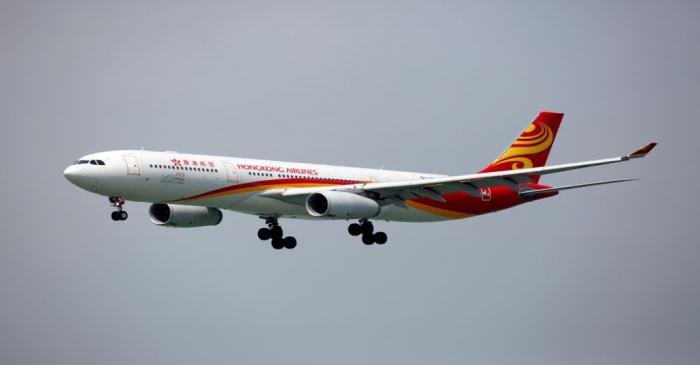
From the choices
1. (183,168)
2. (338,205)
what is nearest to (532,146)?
(338,205)

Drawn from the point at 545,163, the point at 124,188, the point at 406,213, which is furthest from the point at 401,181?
the point at 124,188

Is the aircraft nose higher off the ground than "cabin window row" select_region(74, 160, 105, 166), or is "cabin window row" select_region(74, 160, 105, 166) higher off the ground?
"cabin window row" select_region(74, 160, 105, 166)

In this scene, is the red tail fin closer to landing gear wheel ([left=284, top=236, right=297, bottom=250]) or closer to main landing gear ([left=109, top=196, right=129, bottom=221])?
landing gear wheel ([left=284, top=236, right=297, bottom=250])

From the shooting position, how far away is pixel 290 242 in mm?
62219

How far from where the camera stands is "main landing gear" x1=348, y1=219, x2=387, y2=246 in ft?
203

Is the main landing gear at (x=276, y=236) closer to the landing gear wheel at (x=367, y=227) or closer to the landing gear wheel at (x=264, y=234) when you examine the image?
the landing gear wheel at (x=264, y=234)

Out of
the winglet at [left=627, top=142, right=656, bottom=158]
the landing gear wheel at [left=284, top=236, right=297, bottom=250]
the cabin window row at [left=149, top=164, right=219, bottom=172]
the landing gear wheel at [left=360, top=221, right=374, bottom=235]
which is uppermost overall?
the cabin window row at [left=149, top=164, right=219, bottom=172]

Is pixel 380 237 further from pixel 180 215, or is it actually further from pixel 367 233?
pixel 180 215

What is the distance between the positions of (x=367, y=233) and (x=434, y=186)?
5400mm

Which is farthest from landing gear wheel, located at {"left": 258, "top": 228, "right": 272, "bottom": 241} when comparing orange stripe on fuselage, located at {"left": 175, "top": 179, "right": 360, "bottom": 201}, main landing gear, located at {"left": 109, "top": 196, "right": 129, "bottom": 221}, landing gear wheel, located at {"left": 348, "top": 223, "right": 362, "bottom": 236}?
main landing gear, located at {"left": 109, "top": 196, "right": 129, "bottom": 221}

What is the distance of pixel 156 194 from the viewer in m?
53.9

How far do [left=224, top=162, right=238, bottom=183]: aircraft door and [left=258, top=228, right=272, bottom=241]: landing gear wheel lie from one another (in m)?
6.62

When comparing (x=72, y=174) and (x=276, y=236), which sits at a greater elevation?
(x=72, y=174)

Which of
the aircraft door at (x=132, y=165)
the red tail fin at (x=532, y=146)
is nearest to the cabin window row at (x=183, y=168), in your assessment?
the aircraft door at (x=132, y=165)
